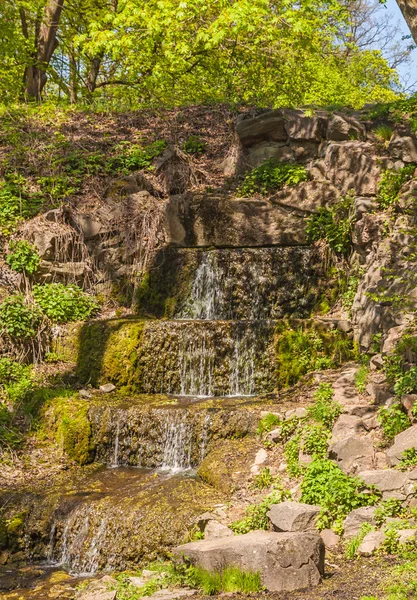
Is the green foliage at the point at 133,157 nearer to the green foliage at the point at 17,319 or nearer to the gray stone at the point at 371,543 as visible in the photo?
the green foliage at the point at 17,319

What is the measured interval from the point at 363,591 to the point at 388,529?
3.16 ft

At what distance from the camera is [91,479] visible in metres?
8.19

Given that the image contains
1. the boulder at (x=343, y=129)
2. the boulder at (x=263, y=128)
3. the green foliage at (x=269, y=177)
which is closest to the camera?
the boulder at (x=343, y=129)

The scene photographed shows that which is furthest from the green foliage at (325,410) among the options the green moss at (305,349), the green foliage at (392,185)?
the green foliage at (392,185)

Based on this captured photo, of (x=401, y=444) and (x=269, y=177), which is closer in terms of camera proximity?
(x=401, y=444)

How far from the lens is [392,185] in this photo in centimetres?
1070

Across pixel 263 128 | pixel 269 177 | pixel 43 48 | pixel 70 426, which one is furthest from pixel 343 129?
pixel 43 48

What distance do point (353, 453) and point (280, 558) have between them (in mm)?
1949

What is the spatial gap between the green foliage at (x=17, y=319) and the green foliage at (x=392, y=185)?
603 centimetres

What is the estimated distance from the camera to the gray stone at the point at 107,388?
10.3 meters

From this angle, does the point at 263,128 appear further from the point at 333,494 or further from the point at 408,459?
the point at 333,494

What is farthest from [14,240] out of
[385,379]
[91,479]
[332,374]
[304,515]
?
[304,515]

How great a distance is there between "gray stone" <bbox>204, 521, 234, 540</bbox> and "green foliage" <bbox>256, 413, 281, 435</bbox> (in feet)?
6.03

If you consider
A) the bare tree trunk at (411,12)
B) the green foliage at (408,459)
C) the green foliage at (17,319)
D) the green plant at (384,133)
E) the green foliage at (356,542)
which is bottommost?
the green foliage at (356,542)
